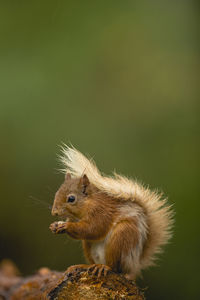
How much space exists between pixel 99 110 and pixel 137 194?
158cm

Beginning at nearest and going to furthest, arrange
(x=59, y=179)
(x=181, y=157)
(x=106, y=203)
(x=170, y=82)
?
(x=106, y=203), (x=59, y=179), (x=181, y=157), (x=170, y=82)

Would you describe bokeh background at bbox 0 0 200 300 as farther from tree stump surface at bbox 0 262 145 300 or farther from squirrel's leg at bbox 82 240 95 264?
tree stump surface at bbox 0 262 145 300

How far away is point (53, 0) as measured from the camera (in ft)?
10.2

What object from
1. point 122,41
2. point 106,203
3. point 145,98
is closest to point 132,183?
point 106,203

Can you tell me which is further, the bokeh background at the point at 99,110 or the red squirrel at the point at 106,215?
the bokeh background at the point at 99,110

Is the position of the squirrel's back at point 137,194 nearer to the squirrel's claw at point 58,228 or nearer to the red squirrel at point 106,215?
the red squirrel at point 106,215

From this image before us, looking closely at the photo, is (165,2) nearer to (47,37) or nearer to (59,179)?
(47,37)

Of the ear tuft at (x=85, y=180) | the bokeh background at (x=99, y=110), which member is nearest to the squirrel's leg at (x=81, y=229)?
the ear tuft at (x=85, y=180)

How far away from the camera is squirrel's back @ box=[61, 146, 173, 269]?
4.22 feet

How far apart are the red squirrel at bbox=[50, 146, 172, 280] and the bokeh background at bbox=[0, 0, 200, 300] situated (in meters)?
1.06

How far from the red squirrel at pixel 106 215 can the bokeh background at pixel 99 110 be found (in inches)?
41.8

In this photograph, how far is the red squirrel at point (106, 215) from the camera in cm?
123

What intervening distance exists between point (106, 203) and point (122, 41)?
6.56 feet

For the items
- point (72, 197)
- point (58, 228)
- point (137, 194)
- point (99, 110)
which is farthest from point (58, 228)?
point (99, 110)
